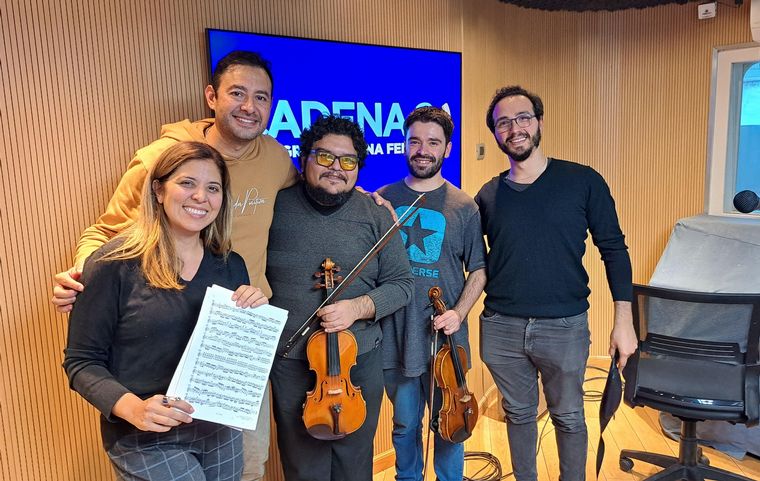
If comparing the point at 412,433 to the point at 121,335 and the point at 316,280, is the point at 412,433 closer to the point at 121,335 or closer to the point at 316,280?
the point at 316,280

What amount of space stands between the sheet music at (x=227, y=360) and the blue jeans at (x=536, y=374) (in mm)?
1040

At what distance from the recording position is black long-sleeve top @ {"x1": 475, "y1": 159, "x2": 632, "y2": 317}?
2225mm

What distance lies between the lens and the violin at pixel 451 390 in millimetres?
2123

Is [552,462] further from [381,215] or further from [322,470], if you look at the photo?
[381,215]

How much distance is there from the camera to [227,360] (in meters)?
1.50

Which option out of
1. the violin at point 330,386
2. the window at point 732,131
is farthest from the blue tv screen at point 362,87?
the window at point 732,131

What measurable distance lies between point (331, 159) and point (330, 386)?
70cm

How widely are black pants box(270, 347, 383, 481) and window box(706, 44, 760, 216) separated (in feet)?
9.70

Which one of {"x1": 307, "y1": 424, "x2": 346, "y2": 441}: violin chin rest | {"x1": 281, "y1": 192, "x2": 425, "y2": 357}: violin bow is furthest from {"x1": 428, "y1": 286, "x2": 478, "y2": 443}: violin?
{"x1": 307, "y1": 424, "x2": 346, "y2": 441}: violin chin rest

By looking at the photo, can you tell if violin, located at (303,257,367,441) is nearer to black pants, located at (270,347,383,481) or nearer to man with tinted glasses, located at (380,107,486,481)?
black pants, located at (270,347,383,481)

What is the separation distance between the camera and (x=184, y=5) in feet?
6.97

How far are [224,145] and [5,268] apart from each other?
743 millimetres

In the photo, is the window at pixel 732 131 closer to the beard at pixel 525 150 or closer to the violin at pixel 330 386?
the beard at pixel 525 150

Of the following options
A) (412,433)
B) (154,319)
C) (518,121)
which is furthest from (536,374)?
(154,319)
